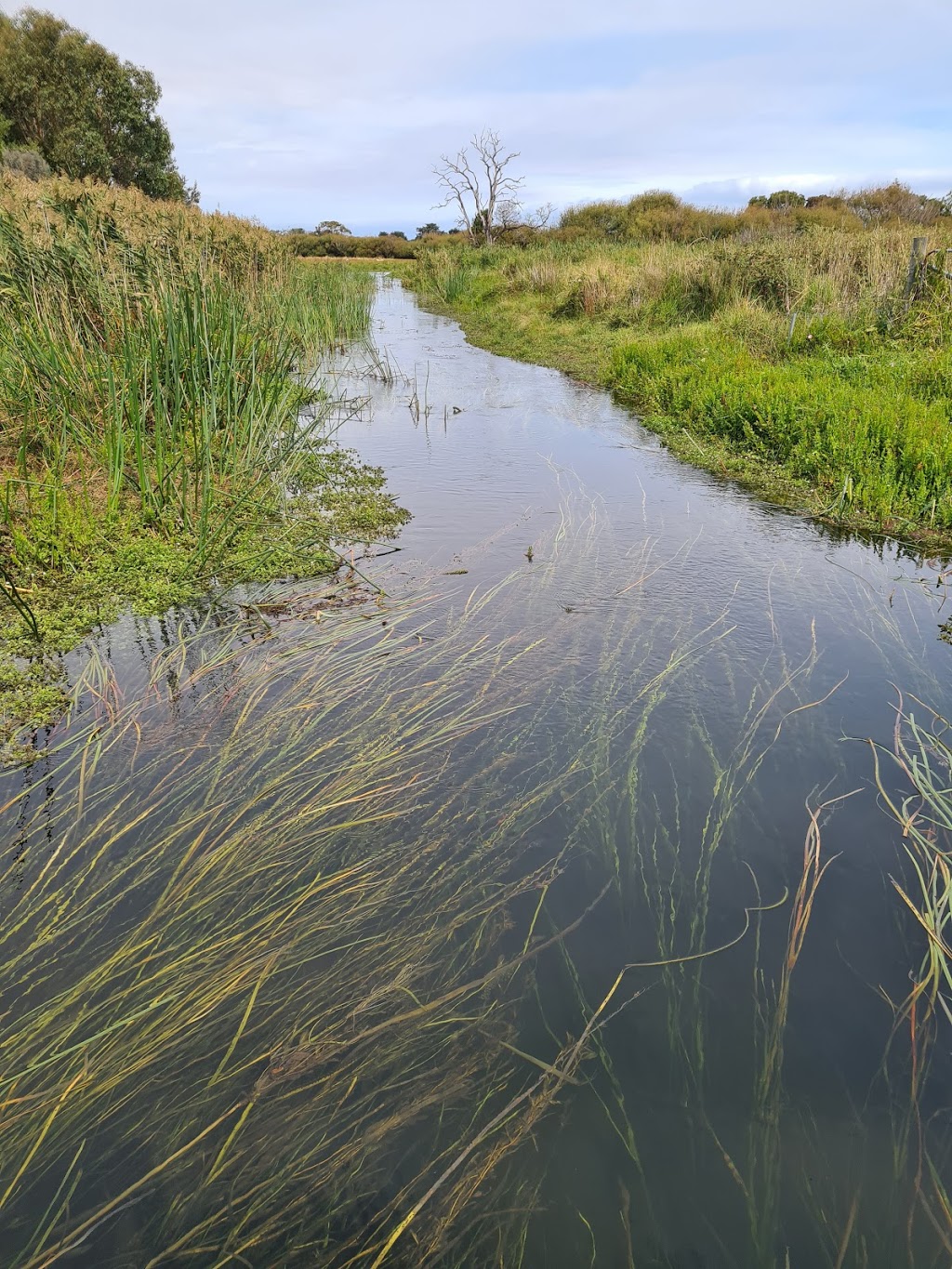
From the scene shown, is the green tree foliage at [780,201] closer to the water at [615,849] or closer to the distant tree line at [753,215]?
the distant tree line at [753,215]

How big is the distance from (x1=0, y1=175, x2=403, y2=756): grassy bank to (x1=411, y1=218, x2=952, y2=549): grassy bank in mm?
3383

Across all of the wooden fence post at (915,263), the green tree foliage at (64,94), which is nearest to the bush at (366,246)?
the green tree foliage at (64,94)

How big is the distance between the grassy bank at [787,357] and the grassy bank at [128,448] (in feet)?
11.1

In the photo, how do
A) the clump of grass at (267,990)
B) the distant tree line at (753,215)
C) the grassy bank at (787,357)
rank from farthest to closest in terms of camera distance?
the distant tree line at (753,215) < the grassy bank at (787,357) < the clump of grass at (267,990)

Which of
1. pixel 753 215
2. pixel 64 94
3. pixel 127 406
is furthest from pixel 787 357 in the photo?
pixel 64 94

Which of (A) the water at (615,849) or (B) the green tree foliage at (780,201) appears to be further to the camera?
(B) the green tree foliage at (780,201)

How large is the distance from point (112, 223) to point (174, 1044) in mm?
5992

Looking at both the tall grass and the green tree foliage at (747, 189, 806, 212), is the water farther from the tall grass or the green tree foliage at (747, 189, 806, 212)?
the green tree foliage at (747, 189, 806, 212)

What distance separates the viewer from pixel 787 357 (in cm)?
945

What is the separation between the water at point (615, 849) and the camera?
5.00 ft

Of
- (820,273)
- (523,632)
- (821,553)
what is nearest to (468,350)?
(820,273)

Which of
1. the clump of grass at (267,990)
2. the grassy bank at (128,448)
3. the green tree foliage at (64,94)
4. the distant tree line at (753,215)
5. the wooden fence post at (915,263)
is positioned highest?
the green tree foliage at (64,94)

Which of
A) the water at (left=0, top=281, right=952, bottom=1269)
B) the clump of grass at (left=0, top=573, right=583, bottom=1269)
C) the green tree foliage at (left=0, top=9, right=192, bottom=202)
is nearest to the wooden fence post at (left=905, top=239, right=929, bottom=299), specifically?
the water at (left=0, top=281, right=952, bottom=1269)

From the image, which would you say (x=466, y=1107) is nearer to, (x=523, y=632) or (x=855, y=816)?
(x=855, y=816)
